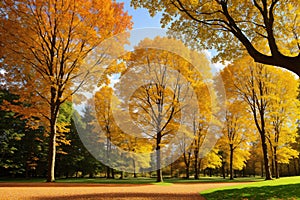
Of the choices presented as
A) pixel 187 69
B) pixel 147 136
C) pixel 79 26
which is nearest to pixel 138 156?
pixel 147 136

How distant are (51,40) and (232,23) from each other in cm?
971

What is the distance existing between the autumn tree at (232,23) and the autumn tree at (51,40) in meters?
4.09

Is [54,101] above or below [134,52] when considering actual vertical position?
below

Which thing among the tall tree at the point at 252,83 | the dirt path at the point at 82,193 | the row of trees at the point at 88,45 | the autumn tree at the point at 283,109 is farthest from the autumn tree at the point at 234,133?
the dirt path at the point at 82,193

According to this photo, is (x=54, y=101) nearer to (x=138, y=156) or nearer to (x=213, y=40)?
(x=213, y=40)

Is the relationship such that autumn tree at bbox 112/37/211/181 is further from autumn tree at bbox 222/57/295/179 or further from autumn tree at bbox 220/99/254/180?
autumn tree at bbox 220/99/254/180

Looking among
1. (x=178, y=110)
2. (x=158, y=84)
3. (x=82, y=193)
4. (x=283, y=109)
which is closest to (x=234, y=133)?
(x=283, y=109)

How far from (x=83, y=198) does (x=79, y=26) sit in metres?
9.25

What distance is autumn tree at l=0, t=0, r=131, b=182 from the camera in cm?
1332

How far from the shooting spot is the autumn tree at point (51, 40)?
13.3 m

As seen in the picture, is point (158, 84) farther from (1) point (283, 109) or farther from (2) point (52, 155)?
(1) point (283, 109)

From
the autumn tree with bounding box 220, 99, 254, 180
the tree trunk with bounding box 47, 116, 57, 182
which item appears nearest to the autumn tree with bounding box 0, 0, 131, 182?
the tree trunk with bounding box 47, 116, 57, 182

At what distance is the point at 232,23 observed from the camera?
915 cm

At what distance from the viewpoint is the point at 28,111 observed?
13.9 metres
